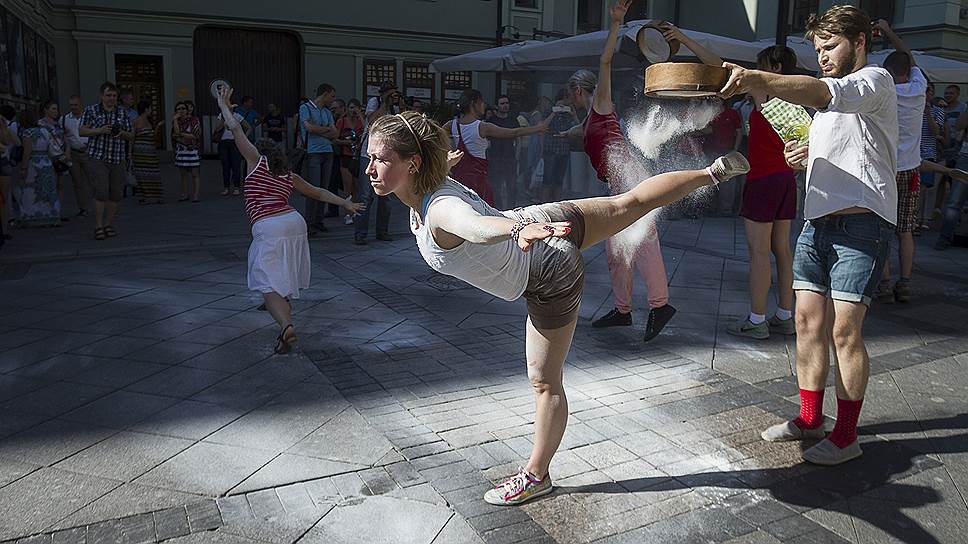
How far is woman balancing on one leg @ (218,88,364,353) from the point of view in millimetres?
5203

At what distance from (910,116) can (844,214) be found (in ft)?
9.50

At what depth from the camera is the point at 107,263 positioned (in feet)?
26.5

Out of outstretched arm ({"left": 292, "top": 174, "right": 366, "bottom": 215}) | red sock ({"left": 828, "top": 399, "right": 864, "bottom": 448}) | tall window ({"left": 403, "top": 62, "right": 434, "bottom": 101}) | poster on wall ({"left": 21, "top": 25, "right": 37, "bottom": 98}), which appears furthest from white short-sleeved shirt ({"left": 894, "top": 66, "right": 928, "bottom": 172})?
tall window ({"left": 403, "top": 62, "right": 434, "bottom": 101})

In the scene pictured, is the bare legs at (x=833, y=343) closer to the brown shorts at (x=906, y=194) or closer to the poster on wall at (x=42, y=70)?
the brown shorts at (x=906, y=194)

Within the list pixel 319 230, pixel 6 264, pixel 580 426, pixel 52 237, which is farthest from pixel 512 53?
pixel 580 426

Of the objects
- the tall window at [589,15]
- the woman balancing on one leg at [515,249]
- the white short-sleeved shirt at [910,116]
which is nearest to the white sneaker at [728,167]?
the woman balancing on one leg at [515,249]

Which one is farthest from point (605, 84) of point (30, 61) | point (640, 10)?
point (640, 10)

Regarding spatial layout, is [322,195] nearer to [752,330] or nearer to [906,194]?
[752,330]

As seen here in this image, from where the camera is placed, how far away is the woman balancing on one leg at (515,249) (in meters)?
2.80

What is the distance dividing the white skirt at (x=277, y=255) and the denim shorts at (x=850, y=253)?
3.22m

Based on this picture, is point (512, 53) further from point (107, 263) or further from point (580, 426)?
point (580, 426)

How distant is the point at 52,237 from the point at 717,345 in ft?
26.0

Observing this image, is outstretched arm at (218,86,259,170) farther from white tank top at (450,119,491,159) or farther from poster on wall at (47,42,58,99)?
poster on wall at (47,42,58,99)

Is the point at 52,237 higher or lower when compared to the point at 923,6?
lower
